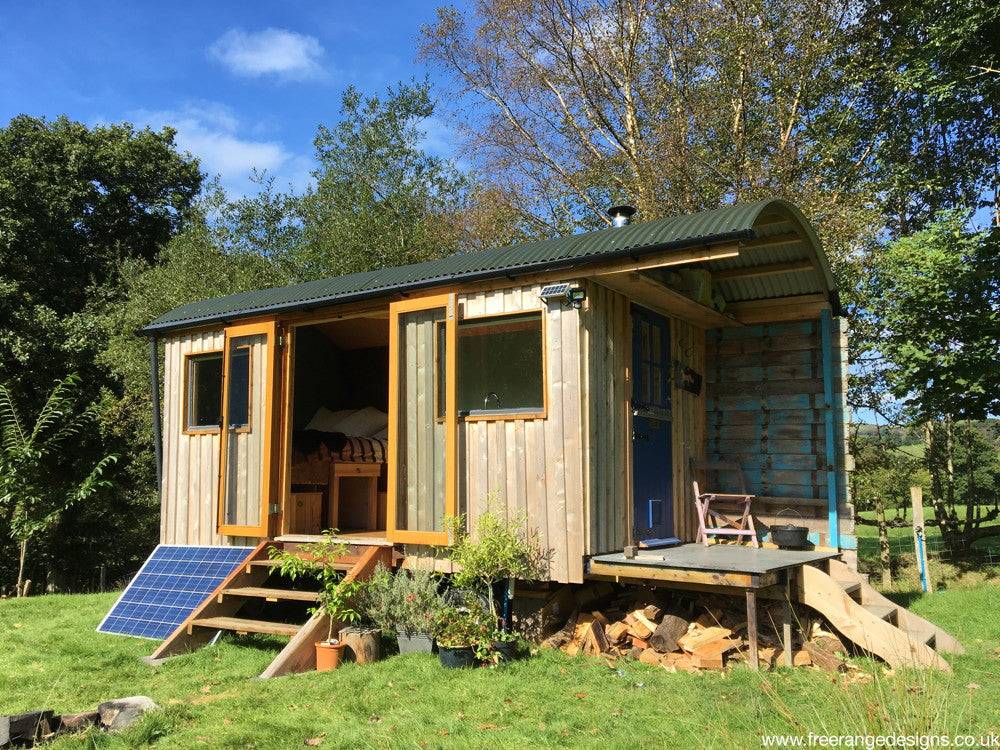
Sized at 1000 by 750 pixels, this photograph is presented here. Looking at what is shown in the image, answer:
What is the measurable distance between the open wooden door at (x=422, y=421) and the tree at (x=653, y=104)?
775 cm

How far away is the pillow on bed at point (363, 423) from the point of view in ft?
31.3

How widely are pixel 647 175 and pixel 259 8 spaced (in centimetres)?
697

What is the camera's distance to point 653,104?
15094 millimetres

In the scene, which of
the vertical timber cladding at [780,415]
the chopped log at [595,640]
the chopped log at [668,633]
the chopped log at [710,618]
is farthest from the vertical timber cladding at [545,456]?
the vertical timber cladding at [780,415]

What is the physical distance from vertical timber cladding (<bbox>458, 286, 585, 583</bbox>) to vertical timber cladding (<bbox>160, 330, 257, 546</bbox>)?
9.71ft

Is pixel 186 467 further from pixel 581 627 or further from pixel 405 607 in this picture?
pixel 581 627

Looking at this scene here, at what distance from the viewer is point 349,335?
33.3ft

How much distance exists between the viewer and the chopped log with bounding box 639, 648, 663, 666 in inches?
224

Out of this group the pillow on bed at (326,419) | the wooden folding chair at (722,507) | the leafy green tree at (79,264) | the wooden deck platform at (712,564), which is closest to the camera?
the wooden deck platform at (712,564)

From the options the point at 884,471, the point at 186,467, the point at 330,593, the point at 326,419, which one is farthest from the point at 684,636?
the point at 884,471

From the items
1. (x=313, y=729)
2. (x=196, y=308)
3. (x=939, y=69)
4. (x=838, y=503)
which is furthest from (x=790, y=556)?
(x=939, y=69)

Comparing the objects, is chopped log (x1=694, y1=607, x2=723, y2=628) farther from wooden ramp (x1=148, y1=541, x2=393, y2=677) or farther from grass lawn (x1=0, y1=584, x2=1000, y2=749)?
wooden ramp (x1=148, y1=541, x2=393, y2=677)

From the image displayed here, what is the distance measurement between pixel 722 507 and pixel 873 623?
2707 mm

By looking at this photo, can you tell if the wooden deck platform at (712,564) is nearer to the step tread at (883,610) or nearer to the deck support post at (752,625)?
the deck support post at (752,625)
